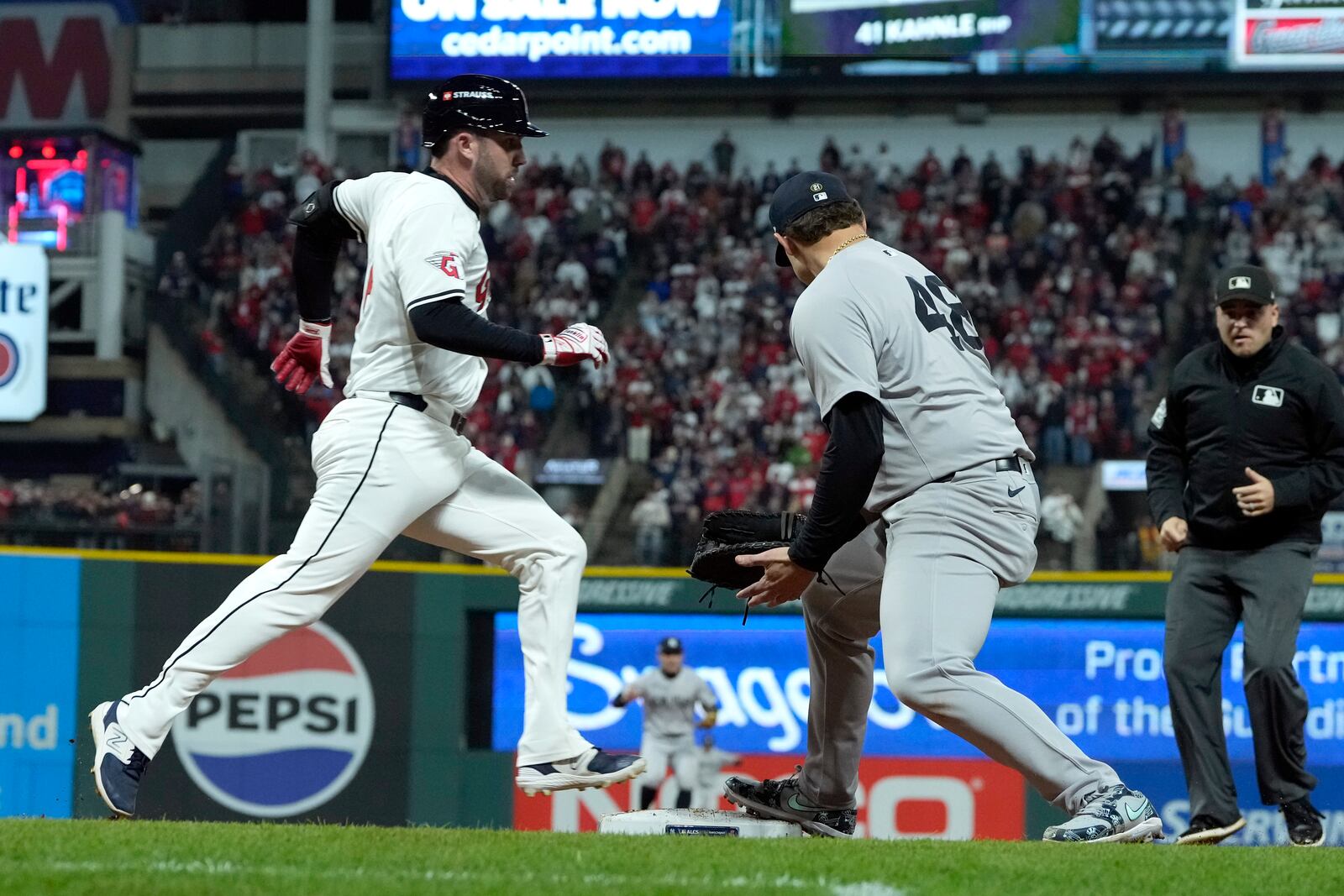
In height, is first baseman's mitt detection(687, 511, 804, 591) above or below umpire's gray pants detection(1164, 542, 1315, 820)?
above

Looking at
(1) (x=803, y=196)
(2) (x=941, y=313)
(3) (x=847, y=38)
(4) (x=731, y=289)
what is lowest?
(2) (x=941, y=313)

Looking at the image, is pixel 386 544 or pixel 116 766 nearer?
pixel 116 766

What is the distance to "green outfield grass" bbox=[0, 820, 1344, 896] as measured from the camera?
3436mm

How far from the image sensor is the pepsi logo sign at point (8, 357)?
23109 millimetres

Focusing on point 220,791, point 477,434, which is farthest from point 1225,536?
point 477,434

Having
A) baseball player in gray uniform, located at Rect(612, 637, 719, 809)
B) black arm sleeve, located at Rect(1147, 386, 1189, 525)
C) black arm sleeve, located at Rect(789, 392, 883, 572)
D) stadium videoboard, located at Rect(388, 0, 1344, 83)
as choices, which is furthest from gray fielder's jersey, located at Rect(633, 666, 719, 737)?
stadium videoboard, located at Rect(388, 0, 1344, 83)

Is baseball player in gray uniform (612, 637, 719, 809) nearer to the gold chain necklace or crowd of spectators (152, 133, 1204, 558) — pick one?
crowd of spectators (152, 133, 1204, 558)

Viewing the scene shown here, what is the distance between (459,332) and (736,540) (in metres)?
1.03

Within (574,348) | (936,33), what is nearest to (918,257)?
(936,33)

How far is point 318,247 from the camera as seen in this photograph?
17.0 feet

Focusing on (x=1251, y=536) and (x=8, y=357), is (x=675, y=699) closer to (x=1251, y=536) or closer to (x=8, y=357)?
(x=1251, y=536)

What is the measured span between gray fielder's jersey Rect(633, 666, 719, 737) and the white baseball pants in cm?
649

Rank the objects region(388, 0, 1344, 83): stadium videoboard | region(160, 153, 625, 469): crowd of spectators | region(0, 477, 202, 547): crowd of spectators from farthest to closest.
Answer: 1. region(388, 0, 1344, 83): stadium videoboard
2. region(160, 153, 625, 469): crowd of spectators
3. region(0, 477, 202, 547): crowd of spectators

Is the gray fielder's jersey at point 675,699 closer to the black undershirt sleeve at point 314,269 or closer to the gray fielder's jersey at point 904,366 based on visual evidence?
the black undershirt sleeve at point 314,269
